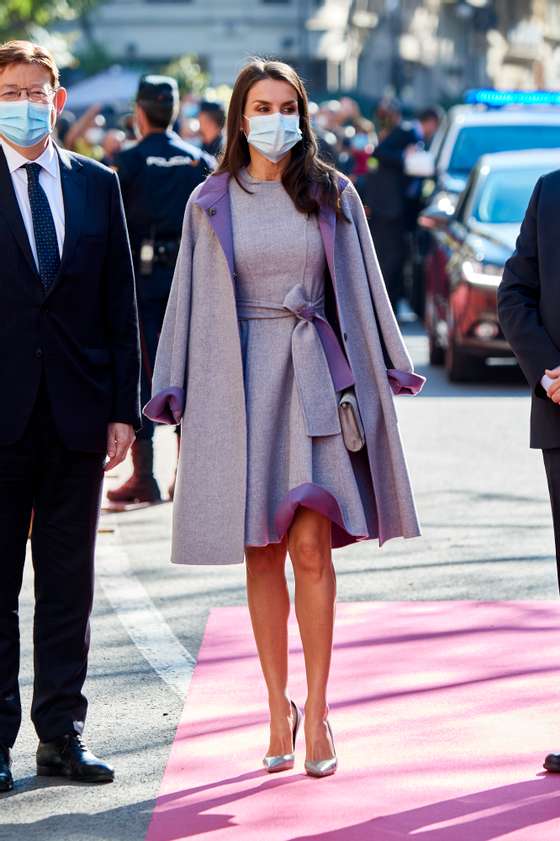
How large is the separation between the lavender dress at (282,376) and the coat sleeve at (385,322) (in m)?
0.14

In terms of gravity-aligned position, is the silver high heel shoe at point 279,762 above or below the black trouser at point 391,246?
above

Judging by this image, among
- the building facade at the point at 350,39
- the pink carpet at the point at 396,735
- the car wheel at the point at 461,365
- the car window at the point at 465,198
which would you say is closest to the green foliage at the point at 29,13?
→ the building facade at the point at 350,39

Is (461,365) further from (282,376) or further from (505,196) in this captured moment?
(282,376)

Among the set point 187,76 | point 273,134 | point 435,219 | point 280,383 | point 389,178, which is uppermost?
point 273,134

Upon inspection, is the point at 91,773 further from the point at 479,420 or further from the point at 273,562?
the point at 479,420

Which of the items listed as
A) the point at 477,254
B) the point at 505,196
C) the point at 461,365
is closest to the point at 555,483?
the point at 477,254

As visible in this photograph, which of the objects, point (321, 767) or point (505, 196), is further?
point (505, 196)

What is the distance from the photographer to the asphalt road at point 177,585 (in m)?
5.34

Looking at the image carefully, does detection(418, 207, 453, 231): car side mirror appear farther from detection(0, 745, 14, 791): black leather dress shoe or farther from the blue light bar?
detection(0, 745, 14, 791): black leather dress shoe

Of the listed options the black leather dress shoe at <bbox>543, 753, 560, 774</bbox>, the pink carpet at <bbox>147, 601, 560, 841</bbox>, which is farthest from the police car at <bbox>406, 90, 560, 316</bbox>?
the black leather dress shoe at <bbox>543, 753, 560, 774</bbox>

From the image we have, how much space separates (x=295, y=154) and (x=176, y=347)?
2.11 ft

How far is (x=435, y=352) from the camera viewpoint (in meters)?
17.3

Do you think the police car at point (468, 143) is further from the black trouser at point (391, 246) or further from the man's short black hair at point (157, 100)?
the man's short black hair at point (157, 100)

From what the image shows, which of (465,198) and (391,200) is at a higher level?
(465,198)
